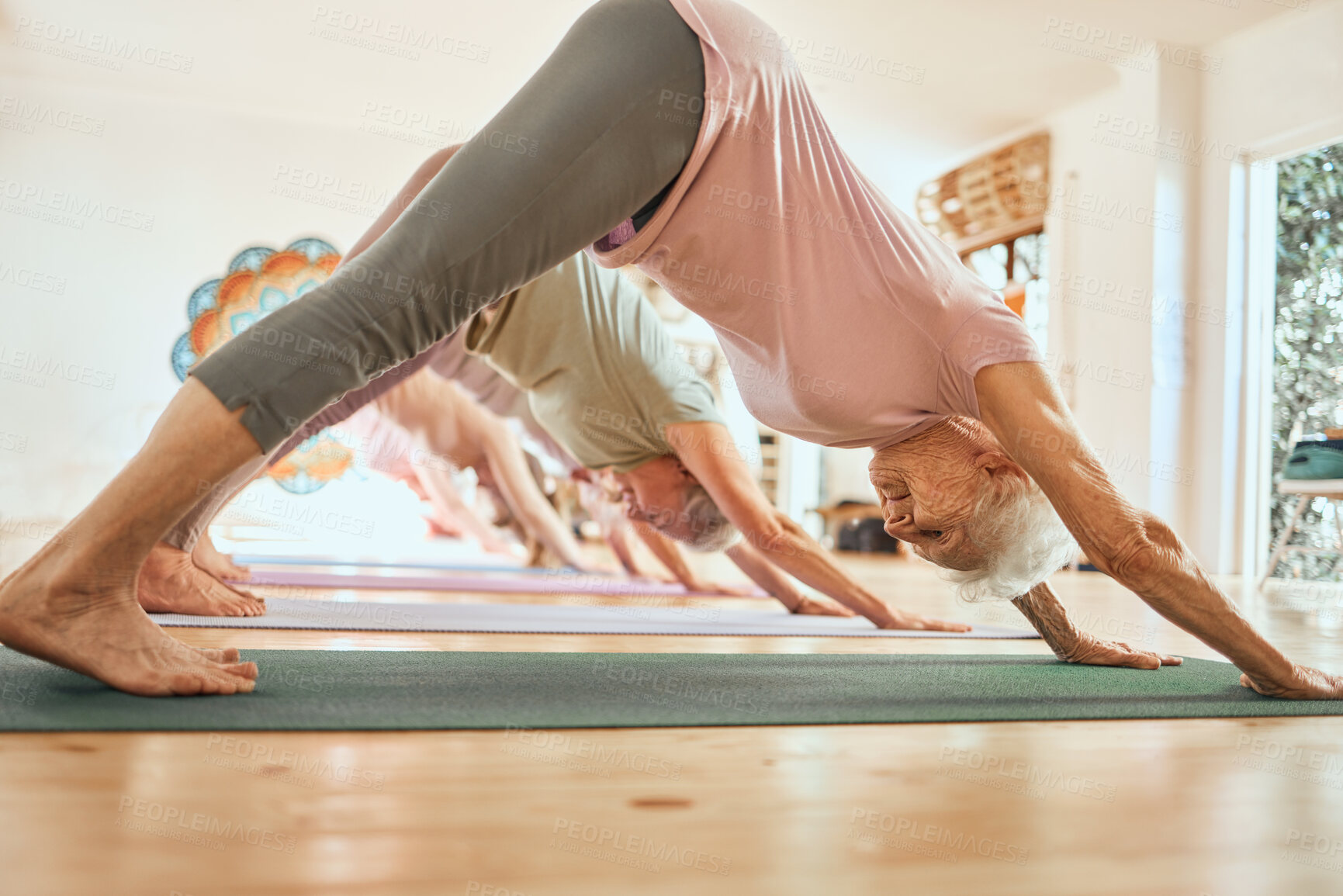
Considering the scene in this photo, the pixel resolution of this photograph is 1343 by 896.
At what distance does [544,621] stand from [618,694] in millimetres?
1014

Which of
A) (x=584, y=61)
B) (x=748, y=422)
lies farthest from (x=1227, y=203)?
(x=584, y=61)

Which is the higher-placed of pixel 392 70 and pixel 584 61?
pixel 392 70

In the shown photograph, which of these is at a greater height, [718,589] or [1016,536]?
[1016,536]

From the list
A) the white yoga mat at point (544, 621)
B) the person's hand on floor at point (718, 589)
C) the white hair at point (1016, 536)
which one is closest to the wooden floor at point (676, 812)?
the white hair at point (1016, 536)

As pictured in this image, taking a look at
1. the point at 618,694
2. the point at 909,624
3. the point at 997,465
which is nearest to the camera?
the point at 618,694

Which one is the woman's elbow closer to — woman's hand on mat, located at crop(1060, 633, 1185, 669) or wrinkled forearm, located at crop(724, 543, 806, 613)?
woman's hand on mat, located at crop(1060, 633, 1185, 669)

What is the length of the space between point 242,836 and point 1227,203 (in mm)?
7391

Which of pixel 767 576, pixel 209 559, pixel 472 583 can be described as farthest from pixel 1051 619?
pixel 472 583

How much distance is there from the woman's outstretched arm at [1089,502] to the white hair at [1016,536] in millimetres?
152

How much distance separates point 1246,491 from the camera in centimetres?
646

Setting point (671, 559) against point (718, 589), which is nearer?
point (718, 589)

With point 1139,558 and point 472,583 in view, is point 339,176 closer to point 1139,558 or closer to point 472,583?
point 472,583

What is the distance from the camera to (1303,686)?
1.35 m

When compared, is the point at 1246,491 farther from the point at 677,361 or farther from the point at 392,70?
the point at 392,70
